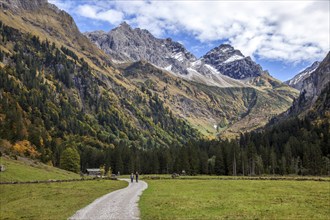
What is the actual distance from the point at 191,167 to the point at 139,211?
482 ft

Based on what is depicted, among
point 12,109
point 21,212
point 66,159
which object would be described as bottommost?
point 21,212

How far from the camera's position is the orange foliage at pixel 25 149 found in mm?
166625

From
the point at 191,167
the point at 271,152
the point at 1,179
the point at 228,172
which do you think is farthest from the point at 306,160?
the point at 1,179

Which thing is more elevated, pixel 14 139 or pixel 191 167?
pixel 14 139

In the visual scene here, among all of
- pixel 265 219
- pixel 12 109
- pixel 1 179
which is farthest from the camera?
pixel 12 109

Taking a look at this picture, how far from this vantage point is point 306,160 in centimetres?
16938

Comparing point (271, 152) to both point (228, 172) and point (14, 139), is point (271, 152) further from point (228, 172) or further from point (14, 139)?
point (14, 139)

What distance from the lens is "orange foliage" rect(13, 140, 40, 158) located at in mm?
166625

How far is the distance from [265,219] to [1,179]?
6548 centimetres

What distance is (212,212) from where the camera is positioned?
117 feet

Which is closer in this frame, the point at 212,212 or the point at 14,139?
the point at 212,212

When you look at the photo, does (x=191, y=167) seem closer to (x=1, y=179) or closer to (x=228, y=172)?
(x=228, y=172)

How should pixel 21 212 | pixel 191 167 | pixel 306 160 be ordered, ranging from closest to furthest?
pixel 21 212
pixel 306 160
pixel 191 167

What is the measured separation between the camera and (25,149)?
172875 millimetres
